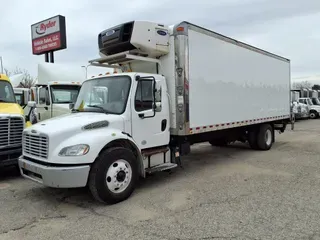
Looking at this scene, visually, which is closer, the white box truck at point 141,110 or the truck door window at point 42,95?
the white box truck at point 141,110

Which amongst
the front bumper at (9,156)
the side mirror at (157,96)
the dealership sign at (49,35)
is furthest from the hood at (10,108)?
the dealership sign at (49,35)

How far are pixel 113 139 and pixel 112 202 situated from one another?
109cm

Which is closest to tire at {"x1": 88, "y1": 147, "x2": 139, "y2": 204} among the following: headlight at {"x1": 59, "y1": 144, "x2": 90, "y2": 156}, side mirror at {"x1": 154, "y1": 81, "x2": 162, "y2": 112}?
headlight at {"x1": 59, "y1": 144, "x2": 90, "y2": 156}

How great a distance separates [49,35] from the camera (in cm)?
2050

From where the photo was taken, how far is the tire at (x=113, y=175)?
5.09 meters

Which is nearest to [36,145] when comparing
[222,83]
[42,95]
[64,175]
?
[64,175]

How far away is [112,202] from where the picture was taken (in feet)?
17.3

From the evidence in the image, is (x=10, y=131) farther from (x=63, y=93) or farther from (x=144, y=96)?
(x=63, y=93)

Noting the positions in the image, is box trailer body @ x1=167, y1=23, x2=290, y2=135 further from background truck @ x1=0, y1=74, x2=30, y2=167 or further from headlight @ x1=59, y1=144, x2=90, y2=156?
background truck @ x1=0, y1=74, x2=30, y2=167

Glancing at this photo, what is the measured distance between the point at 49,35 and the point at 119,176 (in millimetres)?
17809

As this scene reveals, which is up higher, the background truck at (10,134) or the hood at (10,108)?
the hood at (10,108)

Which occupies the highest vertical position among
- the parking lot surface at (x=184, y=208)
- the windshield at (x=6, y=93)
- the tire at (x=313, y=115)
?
the windshield at (x=6, y=93)

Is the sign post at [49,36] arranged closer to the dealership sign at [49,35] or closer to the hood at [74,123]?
the dealership sign at [49,35]

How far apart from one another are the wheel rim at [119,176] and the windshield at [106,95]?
1011mm
